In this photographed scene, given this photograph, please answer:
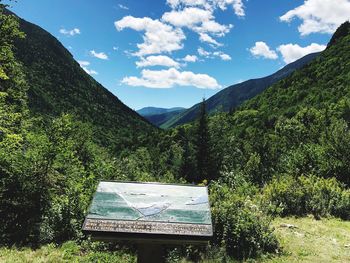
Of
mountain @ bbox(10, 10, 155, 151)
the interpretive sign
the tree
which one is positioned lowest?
the tree

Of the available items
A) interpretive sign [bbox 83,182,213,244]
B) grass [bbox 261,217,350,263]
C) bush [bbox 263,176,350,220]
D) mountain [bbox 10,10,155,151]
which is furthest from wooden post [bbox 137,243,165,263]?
mountain [bbox 10,10,155,151]

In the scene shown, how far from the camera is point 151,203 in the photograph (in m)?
6.63

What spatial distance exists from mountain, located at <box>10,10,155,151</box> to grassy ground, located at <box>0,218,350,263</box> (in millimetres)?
92398

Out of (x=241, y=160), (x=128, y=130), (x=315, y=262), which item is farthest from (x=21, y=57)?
(x=315, y=262)

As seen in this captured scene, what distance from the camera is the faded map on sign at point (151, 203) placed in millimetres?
6211

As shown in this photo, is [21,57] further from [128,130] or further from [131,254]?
[131,254]

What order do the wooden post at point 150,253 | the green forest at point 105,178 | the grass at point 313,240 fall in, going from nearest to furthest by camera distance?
Result: the wooden post at point 150,253
the grass at point 313,240
the green forest at point 105,178

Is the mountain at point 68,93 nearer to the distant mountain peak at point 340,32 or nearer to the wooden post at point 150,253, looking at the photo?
the distant mountain peak at point 340,32

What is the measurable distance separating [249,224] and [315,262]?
1867 mm

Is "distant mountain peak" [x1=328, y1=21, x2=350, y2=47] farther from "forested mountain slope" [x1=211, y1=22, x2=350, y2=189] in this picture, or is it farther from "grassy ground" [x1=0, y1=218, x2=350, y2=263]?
"grassy ground" [x1=0, y1=218, x2=350, y2=263]

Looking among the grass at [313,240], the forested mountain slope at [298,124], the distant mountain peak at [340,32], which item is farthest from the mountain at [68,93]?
the grass at [313,240]

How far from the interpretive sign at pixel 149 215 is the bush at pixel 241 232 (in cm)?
362

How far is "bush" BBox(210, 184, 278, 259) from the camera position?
10.3m

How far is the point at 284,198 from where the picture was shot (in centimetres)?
1477
